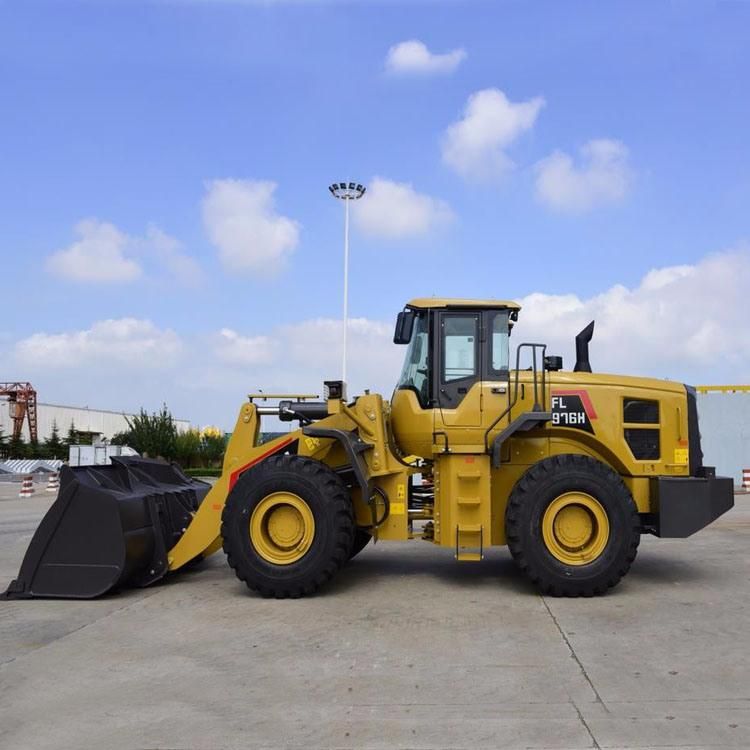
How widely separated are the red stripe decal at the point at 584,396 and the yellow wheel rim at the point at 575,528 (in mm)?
961

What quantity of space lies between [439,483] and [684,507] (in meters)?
2.49

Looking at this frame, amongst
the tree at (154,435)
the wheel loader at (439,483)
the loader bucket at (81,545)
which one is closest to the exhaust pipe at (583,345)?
the wheel loader at (439,483)

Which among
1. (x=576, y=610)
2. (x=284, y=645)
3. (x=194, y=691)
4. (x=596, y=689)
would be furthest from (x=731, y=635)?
(x=194, y=691)

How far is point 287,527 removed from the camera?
7727 millimetres

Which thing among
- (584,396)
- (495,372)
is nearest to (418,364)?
(495,372)

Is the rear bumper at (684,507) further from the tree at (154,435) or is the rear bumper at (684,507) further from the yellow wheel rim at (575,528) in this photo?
the tree at (154,435)

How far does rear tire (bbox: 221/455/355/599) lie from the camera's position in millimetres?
7543

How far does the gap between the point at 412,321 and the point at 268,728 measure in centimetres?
491

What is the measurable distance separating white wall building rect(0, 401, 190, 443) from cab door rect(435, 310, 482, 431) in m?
65.4

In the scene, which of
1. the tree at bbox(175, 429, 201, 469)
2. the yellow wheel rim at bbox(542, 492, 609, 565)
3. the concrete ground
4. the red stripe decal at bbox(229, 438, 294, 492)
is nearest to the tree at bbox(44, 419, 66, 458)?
the tree at bbox(175, 429, 201, 469)

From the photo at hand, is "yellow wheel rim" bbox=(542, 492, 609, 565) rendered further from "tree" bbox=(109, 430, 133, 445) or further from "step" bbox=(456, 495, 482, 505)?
"tree" bbox=(109, 430, 133, 445)

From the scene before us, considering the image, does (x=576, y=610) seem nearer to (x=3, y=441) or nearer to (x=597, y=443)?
(x=597, y=443)

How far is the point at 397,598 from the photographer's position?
7574mm

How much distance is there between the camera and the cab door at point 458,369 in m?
8.11
